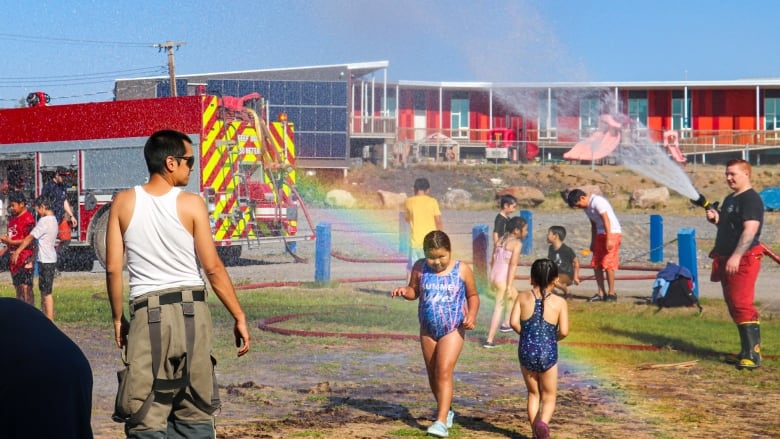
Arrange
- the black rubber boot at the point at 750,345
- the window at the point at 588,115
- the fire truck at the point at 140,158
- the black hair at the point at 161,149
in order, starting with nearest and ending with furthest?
the black hair at the point at 161,149
the black rubber boot at the point at 750,345
the fire truck at the point at 140,158
the window at the point at 588,115

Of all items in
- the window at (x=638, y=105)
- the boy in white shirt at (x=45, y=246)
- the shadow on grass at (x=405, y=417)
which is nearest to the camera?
the shadow on grass at (x=405, y=417)

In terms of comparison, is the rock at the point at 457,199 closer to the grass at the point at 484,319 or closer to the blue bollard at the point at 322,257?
the blue bollard at the point at 322,257

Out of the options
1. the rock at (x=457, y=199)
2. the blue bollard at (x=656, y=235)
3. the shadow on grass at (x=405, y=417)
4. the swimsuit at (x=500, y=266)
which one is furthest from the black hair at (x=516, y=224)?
the rock at (x=457, y=199)

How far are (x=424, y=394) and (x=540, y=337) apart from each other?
1670 mm

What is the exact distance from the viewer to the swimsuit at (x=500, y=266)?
36.1 feet

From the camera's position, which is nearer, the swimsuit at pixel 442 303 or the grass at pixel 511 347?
the swimsuit at pixel 442 303

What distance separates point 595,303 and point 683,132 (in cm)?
3570

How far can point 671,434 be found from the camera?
698 cm

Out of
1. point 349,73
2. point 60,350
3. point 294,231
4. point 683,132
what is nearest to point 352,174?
point 349,73

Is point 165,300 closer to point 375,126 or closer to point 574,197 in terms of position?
point 574,197

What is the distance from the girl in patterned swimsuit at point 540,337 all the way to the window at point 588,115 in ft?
112

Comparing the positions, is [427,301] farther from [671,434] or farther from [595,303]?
[595,303]

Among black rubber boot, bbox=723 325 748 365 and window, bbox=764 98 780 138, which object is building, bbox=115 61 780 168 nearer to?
window, bbox=764 98 780 138

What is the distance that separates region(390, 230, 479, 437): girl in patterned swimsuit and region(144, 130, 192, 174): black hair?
6.60 feet
